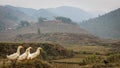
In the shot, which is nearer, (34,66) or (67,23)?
(34,66)

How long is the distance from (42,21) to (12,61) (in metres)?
147

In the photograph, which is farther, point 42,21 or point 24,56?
point 42,21

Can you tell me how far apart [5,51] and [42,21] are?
114 meters

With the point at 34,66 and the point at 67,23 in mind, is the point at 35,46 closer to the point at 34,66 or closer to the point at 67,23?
the point at 34,66

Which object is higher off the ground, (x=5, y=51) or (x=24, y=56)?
(x=24, y=56)

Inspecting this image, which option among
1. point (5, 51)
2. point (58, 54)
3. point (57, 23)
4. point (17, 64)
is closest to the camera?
point (17, 64)

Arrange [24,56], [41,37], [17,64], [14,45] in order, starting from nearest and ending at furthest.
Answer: [24,56] → [17,64] → [14,45] → [41,37]

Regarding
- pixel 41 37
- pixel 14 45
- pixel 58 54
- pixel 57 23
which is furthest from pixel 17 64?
pixel 57 23

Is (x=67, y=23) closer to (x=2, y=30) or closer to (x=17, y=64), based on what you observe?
(x=2, y=30)

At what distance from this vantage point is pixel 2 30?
557 feet

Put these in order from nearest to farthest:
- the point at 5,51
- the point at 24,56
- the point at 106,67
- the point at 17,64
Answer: the point at 24,56, the point at 17,64, the point at 106,67, the point at 5,51

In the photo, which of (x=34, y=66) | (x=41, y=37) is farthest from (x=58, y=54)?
(x=41, y=37)

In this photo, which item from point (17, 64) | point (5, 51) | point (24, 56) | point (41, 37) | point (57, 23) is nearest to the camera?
point (24, 56)

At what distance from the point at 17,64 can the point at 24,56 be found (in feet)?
5.95
